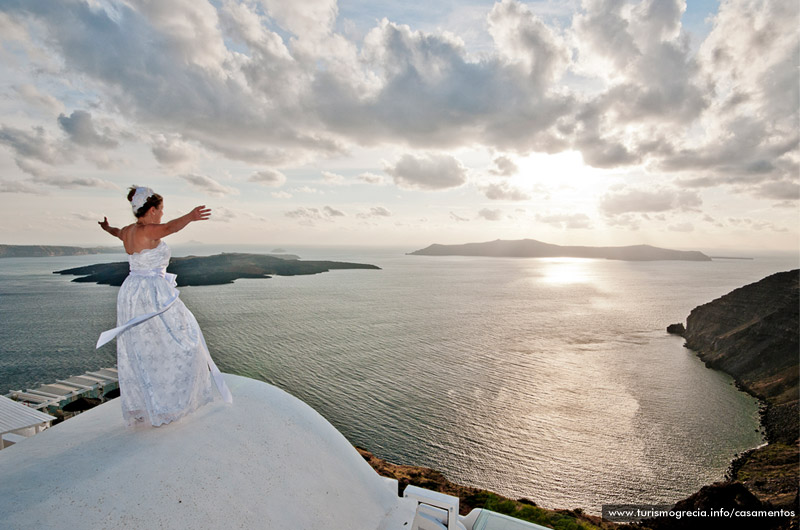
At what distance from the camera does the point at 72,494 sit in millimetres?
4031

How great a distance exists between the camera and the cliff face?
3816cm

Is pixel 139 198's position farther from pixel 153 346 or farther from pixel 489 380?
pixel 489 380

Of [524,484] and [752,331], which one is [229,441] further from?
[752,331]

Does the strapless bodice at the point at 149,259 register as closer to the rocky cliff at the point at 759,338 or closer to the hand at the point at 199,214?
the hand at the point at 199,214

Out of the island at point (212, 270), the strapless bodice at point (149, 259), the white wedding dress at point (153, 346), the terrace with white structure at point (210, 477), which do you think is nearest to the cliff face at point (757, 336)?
the terrace with white structure at point (210, 477)

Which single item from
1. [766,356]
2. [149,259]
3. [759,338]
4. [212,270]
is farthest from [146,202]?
[212,270]

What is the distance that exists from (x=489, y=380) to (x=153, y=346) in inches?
1451

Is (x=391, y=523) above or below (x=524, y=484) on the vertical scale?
above

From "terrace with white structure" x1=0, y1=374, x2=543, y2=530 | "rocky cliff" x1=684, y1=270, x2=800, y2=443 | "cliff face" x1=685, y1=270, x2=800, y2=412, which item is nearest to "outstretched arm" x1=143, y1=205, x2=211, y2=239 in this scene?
"terrace with white structure" x1=0, y1=374, x2=543, y2=530

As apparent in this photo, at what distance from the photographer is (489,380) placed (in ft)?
125

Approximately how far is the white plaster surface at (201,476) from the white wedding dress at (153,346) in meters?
0.30

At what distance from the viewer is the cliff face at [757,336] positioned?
A: 3816cm

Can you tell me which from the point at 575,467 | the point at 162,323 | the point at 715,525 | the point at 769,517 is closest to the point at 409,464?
the point at 575,467

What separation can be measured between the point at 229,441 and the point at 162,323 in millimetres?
1715
